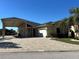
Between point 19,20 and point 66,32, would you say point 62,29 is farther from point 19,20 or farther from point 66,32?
point 19,20

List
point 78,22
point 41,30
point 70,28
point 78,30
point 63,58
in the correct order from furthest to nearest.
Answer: point 41,30 < point 70,28 < point 78,30 < point 78,22 < point 63,58

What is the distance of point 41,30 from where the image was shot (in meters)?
50.6

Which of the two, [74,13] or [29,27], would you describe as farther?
[29,27]

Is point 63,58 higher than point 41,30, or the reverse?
point 41,30

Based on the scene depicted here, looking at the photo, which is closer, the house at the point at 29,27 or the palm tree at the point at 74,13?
the palm tree at the point at 74,13

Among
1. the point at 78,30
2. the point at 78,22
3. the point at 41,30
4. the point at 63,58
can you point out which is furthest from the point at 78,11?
the point at 63,58

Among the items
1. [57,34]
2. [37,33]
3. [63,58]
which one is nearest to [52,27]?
[57,34]

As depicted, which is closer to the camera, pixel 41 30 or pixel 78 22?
pixel 78 22

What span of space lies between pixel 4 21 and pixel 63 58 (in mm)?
36632

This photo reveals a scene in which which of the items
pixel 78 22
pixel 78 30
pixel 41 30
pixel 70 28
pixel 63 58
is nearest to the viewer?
pixel 63 58

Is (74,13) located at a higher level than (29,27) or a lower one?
higher

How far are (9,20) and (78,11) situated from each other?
1782 centimetres

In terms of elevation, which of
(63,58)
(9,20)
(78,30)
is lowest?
(63,58)

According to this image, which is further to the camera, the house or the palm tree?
the house
